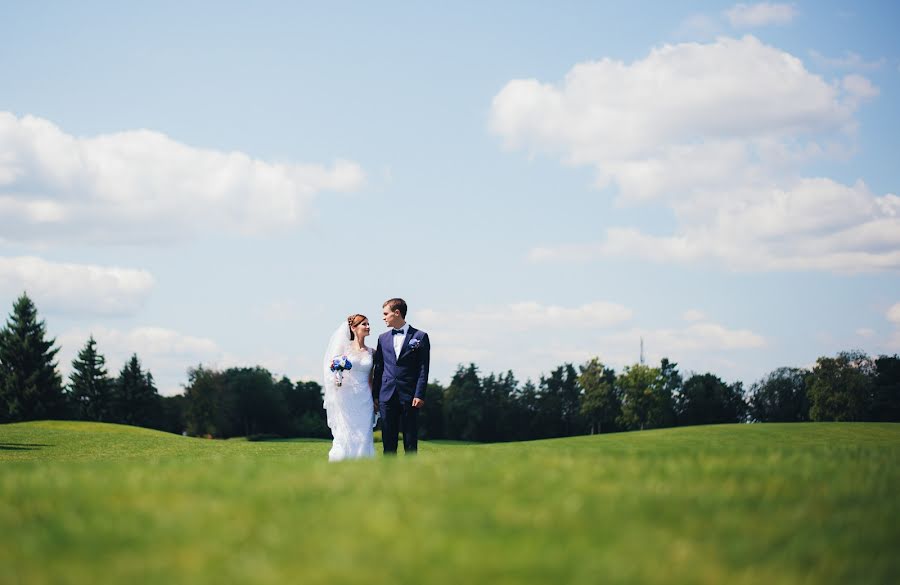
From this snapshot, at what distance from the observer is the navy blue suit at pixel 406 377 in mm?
15430

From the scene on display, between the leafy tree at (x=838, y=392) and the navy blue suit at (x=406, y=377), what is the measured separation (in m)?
96.2

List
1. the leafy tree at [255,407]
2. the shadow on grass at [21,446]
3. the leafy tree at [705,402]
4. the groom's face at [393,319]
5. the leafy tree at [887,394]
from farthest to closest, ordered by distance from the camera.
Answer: the leafy tree at [705,402]
the leafy tree at [255,407]
the leafy tree at [887,394]
the shadow on grass at [21,446]
the groom's face at [393,319]

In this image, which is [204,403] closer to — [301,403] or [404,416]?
[301,403]

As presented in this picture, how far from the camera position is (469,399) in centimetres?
11181

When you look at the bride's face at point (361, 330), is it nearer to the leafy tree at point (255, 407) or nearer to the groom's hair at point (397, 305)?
the groom's hair at point (397, 305)

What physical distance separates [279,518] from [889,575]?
185 inches

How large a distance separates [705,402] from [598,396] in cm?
1638

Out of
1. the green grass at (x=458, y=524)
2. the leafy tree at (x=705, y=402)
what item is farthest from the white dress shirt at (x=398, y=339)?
the leafy tree at (x=705, y=402)

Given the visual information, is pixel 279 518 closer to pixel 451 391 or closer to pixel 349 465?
pixel 349 465

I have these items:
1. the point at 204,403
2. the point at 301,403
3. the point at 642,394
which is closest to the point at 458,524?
the point at 204,403

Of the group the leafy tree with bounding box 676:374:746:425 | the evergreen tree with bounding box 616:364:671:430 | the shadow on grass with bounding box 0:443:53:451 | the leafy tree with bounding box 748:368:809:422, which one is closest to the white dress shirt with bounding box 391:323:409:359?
the shadow on grass with bounding box 0:443:53:451

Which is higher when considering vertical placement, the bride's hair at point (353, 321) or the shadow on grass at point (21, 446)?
the bride's hair at point (353, 321)

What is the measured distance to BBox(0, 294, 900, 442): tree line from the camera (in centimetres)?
8938

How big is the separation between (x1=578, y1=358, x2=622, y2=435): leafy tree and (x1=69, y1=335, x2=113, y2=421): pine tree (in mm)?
63906
